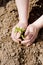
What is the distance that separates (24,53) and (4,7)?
0.65 meters

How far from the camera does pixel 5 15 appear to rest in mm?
2508

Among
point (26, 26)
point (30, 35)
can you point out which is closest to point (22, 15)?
point (26, 26)

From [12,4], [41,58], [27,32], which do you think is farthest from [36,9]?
[41,58]

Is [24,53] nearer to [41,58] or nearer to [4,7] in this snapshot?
[41,58]

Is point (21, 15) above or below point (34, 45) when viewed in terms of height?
above

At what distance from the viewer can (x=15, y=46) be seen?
7.18ft

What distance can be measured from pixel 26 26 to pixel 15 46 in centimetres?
19

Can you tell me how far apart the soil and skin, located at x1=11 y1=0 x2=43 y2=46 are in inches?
2.2

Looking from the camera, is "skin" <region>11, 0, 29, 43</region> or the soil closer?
the soil

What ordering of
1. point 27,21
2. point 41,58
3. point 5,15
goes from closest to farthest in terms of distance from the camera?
1. point 41,58
2. point 27,21
3. point 5,15

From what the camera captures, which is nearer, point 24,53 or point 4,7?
point 24,53

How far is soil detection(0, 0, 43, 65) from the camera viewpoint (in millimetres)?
2090

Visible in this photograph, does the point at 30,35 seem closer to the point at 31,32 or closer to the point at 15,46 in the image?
the point at 31,32

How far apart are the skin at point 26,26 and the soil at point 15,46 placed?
56 mm
